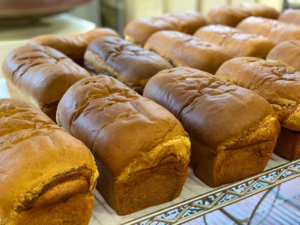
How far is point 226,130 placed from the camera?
3.96ft

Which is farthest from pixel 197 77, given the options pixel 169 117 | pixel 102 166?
pixel 102 166

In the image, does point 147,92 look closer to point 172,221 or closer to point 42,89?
point 42,89

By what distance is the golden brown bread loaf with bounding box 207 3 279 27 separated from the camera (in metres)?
2.83

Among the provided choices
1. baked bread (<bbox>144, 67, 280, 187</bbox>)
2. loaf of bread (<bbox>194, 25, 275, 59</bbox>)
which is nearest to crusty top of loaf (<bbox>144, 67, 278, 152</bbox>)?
baked bread (<bbox>144, 67, 280, 187</bbox>)

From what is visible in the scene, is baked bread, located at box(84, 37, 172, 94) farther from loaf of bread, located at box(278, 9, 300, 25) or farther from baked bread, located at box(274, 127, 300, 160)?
loaf of bread, located at box(278, 9, 300, 25)

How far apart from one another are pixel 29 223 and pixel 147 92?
77 centimetres

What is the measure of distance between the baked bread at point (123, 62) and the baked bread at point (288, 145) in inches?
27.5

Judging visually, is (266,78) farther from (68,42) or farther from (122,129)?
(68,42)

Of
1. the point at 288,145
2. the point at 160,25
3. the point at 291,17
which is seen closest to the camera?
the point at 288,145

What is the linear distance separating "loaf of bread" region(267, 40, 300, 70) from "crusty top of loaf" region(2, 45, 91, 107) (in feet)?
3.31

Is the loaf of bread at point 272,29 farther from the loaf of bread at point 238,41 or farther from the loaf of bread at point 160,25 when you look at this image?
the loaf of bread at point 160,25

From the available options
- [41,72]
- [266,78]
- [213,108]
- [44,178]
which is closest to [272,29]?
[266,78]

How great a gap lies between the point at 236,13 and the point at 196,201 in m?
2.18

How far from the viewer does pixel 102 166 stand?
44.5 inches
